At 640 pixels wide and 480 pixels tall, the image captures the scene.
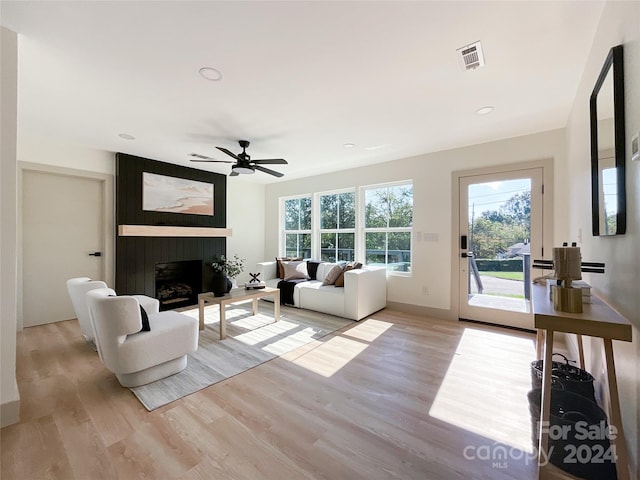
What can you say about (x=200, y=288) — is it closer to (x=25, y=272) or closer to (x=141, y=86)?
(x=25, y=272)

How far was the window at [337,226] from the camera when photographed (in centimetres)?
509

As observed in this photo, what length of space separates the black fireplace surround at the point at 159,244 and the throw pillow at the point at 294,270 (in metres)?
1.40

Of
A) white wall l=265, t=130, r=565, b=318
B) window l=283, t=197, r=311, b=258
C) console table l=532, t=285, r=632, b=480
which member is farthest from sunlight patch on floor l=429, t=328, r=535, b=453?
window l=283, t=197, r=311, b=258

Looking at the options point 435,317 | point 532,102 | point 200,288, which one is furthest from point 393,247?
point 200,288

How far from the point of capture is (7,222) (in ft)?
5.65

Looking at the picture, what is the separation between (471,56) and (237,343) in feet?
11.2

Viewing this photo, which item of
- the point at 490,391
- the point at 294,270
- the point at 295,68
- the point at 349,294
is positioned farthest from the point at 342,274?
the point at 295,68

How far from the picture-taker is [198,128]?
3.21 metres

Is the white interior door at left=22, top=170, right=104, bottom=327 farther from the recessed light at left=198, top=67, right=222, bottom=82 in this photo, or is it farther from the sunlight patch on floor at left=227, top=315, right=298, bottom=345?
the recessed light at left=198, top=67, right=222, bottom=82

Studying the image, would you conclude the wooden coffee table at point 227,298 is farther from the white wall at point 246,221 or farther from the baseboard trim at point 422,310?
the white wall at point 246,221

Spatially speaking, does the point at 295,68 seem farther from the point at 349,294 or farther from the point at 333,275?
the point at 333,275

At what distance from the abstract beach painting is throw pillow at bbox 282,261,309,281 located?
189 centimetres

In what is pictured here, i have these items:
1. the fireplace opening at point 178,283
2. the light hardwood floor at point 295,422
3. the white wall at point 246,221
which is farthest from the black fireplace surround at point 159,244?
the light hardwood floor at point 295,422

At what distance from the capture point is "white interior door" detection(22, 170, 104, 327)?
356 cm
